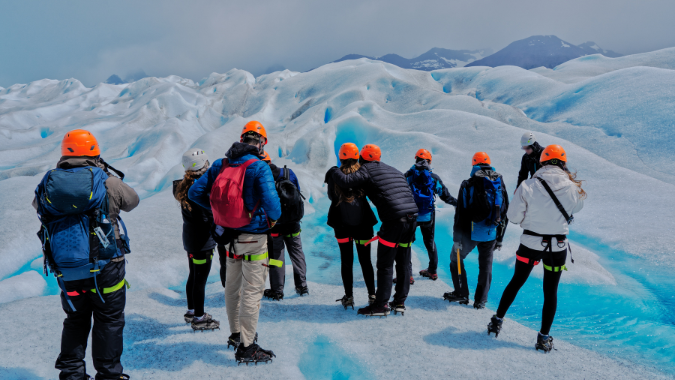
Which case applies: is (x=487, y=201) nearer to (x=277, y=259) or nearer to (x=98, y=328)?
(x=277, y=259)

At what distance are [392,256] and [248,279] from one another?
1.42 meters

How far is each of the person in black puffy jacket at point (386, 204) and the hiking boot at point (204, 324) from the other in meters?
1.61

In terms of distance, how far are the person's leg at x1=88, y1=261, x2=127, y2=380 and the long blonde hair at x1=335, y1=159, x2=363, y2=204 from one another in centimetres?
184

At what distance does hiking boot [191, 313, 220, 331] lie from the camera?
2.98m

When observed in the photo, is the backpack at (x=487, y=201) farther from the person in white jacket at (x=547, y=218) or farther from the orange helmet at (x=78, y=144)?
the orange helmet at (x=78, y=144)

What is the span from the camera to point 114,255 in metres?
2.11

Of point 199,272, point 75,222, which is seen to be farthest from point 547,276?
point 75,222

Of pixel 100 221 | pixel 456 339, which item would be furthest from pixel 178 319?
pixel 456 339

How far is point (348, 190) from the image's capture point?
10.3 feet

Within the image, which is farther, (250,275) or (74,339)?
(250,275)

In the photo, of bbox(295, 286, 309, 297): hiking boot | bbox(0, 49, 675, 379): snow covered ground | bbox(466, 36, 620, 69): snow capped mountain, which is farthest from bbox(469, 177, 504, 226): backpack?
bbox(466, 36, 620, 69): snow capped mountain

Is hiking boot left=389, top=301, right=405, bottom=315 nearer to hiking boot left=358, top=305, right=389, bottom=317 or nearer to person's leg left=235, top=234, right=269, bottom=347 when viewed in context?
hiking boot left=358, top=305, right=389, bottom=317

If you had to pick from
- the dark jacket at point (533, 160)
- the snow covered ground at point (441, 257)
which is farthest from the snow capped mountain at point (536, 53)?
the dark jacket at point (533, 160)

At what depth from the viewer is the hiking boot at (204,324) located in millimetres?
2980
